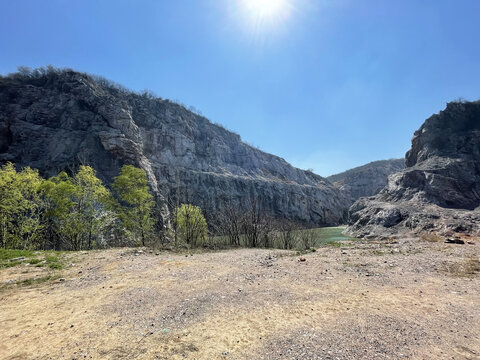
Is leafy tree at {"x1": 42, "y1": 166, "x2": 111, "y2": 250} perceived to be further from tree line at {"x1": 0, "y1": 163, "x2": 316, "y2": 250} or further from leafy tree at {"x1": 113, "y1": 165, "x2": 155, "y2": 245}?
leafy tree at {"x1": 113, "y1": 165, "x2": 155, "y2": 245}

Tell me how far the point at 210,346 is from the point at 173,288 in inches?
143

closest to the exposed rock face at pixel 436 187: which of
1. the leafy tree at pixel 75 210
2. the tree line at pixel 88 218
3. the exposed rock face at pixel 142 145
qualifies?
the tree line at pixel 88 218

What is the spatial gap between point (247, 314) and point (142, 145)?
50860mm

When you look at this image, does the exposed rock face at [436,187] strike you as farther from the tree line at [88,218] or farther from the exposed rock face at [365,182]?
the exposed rock face at [365,182]

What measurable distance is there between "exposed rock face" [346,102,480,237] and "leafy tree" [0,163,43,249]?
43.2m

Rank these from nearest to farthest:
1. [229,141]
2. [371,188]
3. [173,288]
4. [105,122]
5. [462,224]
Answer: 1. [173,288]
2. [462,224]
3. [105,122]
4. [229,141]
5. [371,188]

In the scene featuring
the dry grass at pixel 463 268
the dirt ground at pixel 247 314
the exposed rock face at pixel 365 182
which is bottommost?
the dry grass at pixel 463 268

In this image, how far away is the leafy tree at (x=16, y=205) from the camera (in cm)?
1680

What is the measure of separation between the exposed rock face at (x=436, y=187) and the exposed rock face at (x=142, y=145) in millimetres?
29810

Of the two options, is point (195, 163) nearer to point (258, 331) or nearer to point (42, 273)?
point (42, 273)

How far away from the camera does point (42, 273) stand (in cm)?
929

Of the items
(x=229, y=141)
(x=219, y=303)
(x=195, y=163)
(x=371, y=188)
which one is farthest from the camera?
(x=371, y=188)

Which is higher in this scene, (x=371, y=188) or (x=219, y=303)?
(x=371, y=188)

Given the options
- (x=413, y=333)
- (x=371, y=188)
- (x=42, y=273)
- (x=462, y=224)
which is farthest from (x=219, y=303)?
(x=371, y=188)
